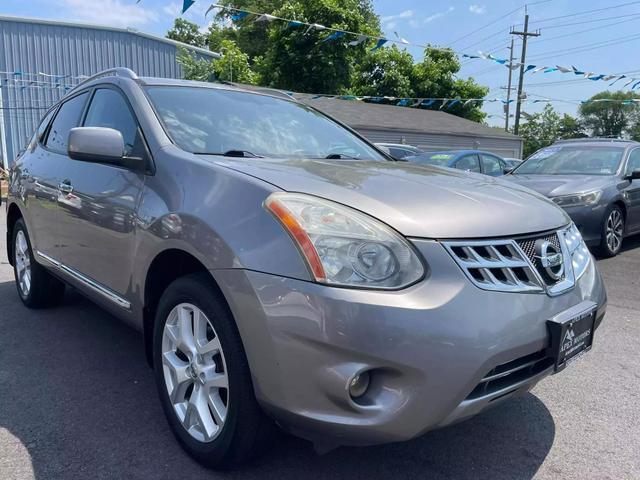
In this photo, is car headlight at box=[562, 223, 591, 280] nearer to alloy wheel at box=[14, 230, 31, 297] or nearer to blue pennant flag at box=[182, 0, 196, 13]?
alloy wheel at box=[14, 230, 31, 297]

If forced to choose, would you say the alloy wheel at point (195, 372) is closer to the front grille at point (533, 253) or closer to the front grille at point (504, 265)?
the front grille at point (504, 265)

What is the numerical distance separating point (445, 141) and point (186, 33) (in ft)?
135

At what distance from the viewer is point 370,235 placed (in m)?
1.92

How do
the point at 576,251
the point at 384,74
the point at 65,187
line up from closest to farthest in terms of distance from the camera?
1. the point at 576,251
2. the point at 65,187
3. the point at 384,74

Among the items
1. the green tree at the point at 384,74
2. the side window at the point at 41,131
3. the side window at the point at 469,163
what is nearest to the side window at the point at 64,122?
the side window at the point at 41,131

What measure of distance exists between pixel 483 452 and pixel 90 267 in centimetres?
231

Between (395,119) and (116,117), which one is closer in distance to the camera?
(116,117)

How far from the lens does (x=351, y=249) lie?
74.7 inches

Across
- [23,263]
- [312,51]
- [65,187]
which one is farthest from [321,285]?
[312,51]

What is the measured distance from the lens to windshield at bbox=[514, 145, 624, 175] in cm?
722

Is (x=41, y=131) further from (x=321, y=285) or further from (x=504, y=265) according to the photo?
(x=504, y=265)

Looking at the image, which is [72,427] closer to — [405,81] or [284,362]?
[284,362]

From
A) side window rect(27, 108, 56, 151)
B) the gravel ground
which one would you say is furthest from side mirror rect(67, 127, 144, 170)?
side window rect(27, 108, 56, 151)

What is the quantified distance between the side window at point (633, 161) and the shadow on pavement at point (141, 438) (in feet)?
17.7
